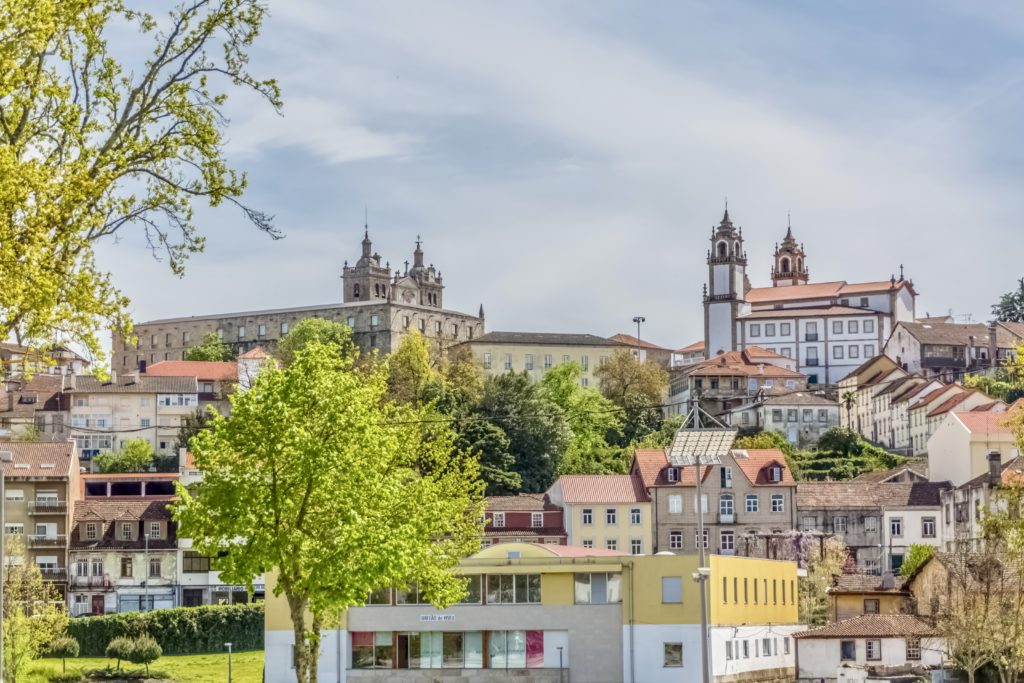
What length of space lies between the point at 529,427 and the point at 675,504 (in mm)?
26758

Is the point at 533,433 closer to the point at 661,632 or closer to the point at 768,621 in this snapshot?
the point at 768,621

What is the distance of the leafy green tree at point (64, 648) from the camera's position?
81.1 m

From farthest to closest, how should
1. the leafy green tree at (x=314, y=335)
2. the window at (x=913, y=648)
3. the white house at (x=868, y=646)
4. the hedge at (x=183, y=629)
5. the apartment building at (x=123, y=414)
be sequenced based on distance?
the leafy green tree at (x=314, y=335)
the apartment building at (x=123, y=414)
the hedge at (x=183, y=629)
the window at (x=913, y=648)
the white house at (x=868, y=646)

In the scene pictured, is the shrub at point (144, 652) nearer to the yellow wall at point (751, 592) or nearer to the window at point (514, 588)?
the window at point (514, 588)

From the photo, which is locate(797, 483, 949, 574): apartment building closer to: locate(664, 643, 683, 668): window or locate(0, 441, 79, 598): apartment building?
locate(664, 643, 683, 668): window

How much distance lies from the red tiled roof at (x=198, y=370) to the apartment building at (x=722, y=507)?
75.1 meters

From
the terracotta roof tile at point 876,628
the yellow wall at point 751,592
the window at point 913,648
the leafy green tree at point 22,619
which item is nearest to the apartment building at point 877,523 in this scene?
the yellow wall at point 751,592

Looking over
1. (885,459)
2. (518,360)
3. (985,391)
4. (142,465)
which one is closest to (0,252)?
(142,465)

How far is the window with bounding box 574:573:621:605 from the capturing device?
64.5 meters

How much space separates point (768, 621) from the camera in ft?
238

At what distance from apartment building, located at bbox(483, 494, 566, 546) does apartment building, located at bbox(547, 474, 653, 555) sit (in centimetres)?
103

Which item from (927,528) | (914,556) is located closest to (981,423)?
(927,528)

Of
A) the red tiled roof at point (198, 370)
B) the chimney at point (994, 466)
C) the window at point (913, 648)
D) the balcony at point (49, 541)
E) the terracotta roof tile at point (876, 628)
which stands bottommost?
the window at point (913, 648)

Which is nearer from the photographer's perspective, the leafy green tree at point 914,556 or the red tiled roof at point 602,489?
the leafy green tree at point 914,556
